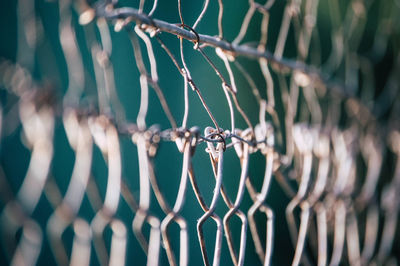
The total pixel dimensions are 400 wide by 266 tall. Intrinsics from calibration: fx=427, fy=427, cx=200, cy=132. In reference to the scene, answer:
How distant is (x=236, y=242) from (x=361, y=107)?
2.53 ft

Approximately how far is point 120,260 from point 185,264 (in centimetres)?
7

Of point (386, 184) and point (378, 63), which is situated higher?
point (378, 63)

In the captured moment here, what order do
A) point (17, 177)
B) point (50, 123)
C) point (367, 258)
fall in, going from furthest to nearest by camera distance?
1. point (17, 177)
2. point (367, 258)
3. point (50, 123)

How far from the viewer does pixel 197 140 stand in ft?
1.29

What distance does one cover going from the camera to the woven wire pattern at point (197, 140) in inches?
14.9

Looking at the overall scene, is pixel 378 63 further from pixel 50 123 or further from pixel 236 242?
pixel 50 123

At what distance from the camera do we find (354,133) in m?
0.86

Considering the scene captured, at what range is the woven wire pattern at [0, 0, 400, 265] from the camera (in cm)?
A: 38

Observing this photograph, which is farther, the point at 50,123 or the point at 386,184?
the point at 386,184

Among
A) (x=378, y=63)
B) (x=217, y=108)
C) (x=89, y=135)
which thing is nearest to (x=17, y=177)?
(x=217, y=108)

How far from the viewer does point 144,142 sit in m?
0.44

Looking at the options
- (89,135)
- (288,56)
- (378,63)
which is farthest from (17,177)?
(378,63)

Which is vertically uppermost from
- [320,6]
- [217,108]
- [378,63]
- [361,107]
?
[320,6]

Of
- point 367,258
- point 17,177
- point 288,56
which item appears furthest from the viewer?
point 288,56
